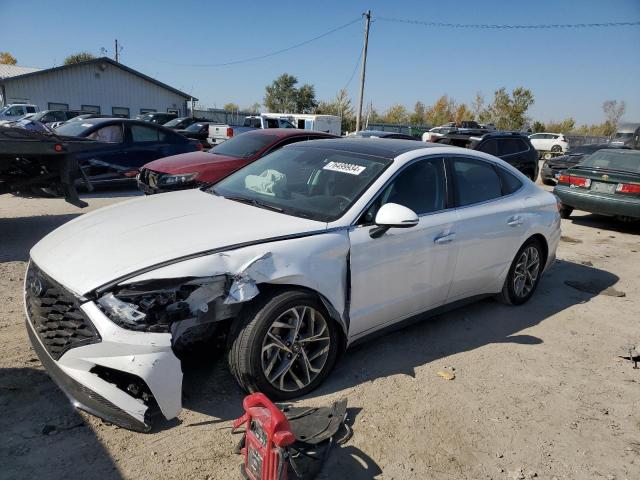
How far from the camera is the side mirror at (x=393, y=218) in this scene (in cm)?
320

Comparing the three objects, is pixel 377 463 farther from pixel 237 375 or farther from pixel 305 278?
pixel 305 278

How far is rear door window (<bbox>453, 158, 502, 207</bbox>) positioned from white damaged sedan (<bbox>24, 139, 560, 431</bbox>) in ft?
0.06

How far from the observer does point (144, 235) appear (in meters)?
2.91

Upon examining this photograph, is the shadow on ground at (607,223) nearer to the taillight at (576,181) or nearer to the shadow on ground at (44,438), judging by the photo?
the taillight at (576,181)

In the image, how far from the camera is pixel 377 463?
8.57 ft

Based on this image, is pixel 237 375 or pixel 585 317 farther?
pixel 585 317

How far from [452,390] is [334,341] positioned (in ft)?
3.04

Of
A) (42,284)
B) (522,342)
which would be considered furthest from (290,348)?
(522,342)

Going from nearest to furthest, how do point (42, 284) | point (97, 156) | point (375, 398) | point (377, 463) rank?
point (377, 463) < point (42, 284) < point (375, 398) < point (97, 156)

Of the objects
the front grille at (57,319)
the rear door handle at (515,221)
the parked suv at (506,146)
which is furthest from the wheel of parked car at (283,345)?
the parked suv at (506,146)

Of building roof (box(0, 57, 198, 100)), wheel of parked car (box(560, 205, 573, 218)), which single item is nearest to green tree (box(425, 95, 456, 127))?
building roof (box(0, 57, 198, 100))

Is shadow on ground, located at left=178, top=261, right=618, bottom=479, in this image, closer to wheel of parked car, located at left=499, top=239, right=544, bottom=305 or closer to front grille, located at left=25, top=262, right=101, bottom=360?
wheel of parked car, located at left=499, top=239, right=544, bottom=305

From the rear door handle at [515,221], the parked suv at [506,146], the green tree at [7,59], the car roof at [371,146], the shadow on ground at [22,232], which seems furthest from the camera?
the green tree at [7,59]

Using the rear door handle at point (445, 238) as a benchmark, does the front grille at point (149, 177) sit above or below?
below
